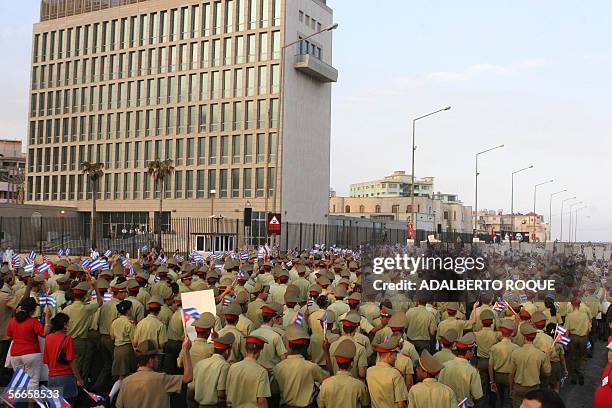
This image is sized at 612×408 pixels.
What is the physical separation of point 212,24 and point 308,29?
903 centimetres

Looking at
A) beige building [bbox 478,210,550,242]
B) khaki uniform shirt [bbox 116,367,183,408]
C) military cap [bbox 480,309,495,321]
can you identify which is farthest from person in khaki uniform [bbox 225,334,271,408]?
beige building [bbox 478,210,550,242]

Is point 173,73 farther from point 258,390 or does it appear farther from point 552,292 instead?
point 258,390

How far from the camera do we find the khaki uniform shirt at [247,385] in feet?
22.7

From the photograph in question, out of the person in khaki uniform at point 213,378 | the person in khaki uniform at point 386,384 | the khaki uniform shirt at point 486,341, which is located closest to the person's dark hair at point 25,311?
the person in khaki uniform at point 213,378

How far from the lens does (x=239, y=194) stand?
196 ft

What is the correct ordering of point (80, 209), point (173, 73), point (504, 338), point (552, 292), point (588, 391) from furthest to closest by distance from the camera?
point (80, 209) < point (173, 73) < point (552, 292) < point (588, 391) < point (504, 338)

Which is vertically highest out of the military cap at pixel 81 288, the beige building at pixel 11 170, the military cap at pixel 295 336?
the beige building at pixel 11 170

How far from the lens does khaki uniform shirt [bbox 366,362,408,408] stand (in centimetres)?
683

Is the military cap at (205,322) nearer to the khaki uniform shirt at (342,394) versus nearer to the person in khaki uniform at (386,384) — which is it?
the khaki uniform shirt at (342,394)

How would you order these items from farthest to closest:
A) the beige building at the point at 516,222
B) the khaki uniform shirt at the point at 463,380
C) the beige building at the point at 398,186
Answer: the beige building at the point at 516,222
the beige building at the point at 398,186
the khaki uniform shirt at the point at 463,380

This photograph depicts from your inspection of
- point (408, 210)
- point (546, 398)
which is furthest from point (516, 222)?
point (546, 398)

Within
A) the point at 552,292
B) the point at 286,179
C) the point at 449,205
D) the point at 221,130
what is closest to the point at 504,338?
the point at 552,292

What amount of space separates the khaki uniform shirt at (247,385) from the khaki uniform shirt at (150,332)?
2793mm

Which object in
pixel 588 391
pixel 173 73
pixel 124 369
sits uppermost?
pixel 173 73
